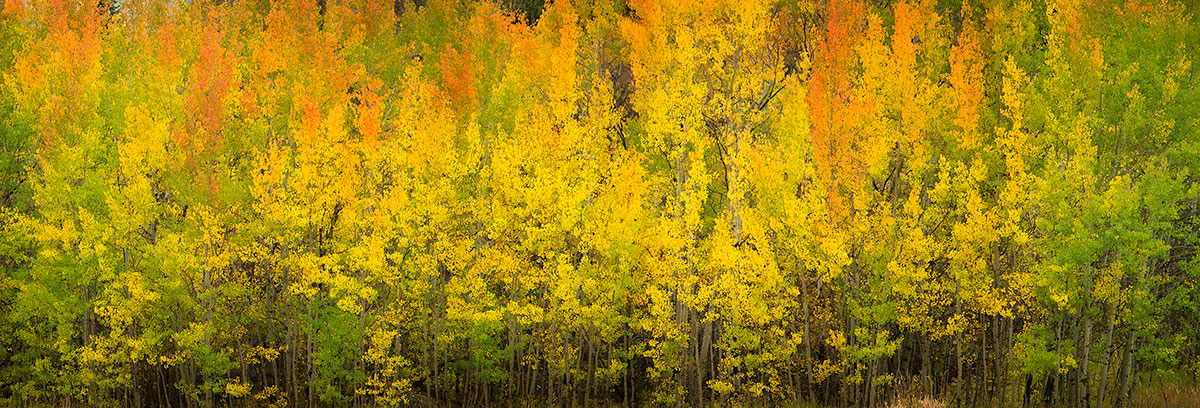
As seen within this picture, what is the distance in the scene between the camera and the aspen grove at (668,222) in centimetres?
2277

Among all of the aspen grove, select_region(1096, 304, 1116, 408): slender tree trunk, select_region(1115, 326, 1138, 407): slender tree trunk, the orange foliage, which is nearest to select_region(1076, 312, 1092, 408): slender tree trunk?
the aspen grove

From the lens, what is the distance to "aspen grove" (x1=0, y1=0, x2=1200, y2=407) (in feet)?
74.7

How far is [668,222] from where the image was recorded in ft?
75.9

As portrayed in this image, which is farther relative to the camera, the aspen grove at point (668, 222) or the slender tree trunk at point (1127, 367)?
the aspen grove at point (668, 222)

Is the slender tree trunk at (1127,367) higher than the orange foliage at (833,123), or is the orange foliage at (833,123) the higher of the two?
the orange foliage at (833,123)

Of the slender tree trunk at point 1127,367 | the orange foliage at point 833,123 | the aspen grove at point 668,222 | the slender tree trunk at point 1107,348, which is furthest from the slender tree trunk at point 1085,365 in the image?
the orange foliage at point 833,123

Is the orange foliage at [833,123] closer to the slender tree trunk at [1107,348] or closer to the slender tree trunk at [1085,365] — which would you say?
the slender tree trunk at [1085,365]

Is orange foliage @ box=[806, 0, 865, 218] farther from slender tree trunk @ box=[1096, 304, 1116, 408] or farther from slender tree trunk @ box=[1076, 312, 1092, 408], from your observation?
slender tree trunk @ box=[1096, 304, 1116, 408]

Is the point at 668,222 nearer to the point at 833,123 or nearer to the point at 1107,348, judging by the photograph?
the point at 833,123

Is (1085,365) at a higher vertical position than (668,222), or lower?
lower

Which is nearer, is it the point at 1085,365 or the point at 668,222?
the point at 1085,365

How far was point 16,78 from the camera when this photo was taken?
2955cm

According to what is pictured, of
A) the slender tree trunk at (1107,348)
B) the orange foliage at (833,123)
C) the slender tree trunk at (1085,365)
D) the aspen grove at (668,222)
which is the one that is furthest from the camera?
the orange foliage at (833,123)

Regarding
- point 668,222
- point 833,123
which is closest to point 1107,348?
point 833,123
